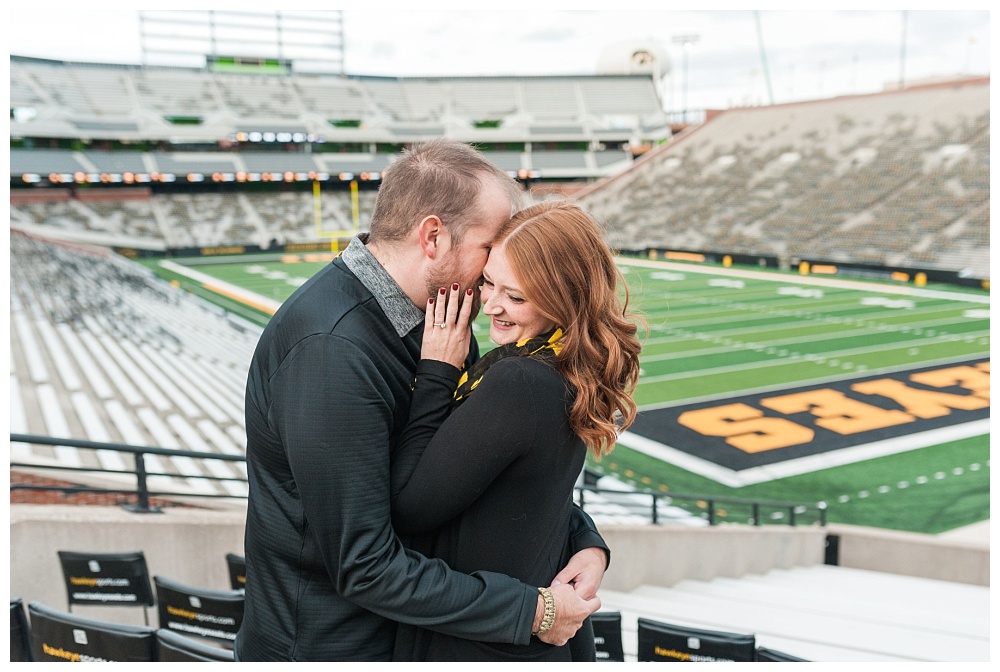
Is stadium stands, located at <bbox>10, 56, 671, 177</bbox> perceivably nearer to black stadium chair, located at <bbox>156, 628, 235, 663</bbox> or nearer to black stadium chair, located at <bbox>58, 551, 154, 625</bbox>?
black stadium chair, located at <bbox>58, 551, 154, 625</bbox>

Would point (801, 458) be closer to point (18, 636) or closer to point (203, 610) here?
point (203, 610)

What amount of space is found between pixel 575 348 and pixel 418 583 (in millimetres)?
509

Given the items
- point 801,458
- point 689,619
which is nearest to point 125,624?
point 689,619

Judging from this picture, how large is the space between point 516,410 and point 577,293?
0.27 m

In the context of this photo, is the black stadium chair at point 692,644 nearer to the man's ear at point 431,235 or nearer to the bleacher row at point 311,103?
the man's ear at point 431,235

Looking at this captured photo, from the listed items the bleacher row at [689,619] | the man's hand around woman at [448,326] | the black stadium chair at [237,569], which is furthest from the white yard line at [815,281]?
the man's hand around woman at [448,326]

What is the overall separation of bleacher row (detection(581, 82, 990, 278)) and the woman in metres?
26.0

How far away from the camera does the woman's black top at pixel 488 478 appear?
1438 mm

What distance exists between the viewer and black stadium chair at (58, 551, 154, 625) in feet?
11.5

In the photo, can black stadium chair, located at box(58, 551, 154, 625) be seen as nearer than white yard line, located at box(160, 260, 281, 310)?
Yes

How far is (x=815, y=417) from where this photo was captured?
11.4 metres

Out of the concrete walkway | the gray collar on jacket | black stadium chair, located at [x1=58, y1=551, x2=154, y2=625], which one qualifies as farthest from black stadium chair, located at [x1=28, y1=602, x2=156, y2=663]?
the concrete walkway

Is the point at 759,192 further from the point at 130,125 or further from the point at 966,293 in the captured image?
the point at 130,125

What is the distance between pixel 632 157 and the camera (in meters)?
50.7
